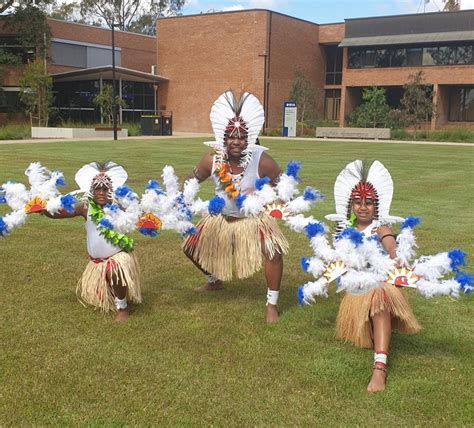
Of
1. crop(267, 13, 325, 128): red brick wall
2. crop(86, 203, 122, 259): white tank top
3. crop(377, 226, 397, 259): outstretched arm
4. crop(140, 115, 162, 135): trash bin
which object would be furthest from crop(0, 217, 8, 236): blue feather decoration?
crop(267, 13, 325, 128): red brick wall

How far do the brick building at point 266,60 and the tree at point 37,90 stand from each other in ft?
11.2

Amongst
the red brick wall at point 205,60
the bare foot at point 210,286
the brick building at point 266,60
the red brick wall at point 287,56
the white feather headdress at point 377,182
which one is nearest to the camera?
the white feather headdress at point 377,182

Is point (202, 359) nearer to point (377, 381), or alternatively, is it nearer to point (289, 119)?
point (377, 381)

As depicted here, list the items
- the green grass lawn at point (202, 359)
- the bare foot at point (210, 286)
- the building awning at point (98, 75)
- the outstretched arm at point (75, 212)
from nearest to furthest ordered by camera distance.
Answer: the green grass lawn at point (202, 359) < the outstretched arm at point (75, 212) < the bare foot at point (210, 286) < the building awning at point (98, 75)

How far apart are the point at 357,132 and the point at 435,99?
8.08m

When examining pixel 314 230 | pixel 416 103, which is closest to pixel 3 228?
pixel 314 230

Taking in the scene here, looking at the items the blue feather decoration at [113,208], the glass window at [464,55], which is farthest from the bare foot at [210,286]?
the glass window at [464,55]

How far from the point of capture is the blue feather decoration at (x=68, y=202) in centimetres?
452

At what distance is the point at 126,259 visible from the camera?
468cm

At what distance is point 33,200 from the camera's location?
15.0 feet

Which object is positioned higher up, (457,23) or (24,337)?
(457,23)

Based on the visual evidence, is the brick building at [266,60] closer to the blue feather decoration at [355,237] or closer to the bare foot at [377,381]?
the blue feather decoration at [355,237]

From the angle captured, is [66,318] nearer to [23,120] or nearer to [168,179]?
[168,179]

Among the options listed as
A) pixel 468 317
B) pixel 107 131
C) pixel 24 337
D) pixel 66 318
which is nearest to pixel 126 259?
pixel 66 318
